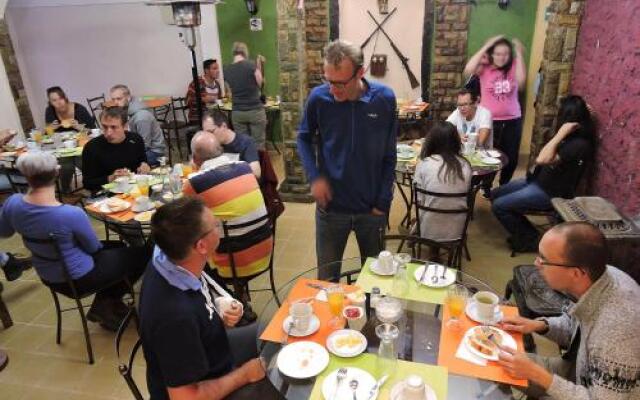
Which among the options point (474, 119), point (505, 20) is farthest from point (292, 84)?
point (505, 20)

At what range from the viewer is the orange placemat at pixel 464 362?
159cm

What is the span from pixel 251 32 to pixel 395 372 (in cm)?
647

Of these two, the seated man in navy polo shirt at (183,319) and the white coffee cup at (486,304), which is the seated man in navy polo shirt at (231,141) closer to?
the seated man in navy polo shirt at (183,319)

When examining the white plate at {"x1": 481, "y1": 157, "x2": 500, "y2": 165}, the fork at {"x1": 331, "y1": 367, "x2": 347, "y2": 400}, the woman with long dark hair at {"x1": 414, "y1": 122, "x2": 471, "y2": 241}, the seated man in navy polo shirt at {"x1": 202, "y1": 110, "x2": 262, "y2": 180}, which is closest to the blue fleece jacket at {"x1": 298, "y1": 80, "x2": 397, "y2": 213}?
the woman with long dark hair at {"x1": 414, "y1": 122, "x2": 471, "y2": 241}

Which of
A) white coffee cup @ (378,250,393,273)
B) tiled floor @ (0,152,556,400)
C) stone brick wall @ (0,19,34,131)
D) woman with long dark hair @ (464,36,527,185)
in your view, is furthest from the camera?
stone brick wall @ (0,19,34,131)

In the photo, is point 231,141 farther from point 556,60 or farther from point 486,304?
point 556,60

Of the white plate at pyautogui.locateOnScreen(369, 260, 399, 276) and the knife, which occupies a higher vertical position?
the white plate at pyautogui.locateOnScreen(369, 260, 399, 276)

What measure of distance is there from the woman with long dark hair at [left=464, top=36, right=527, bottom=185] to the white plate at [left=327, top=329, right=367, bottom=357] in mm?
3903

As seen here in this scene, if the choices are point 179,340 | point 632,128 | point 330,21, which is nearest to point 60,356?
point 179,340

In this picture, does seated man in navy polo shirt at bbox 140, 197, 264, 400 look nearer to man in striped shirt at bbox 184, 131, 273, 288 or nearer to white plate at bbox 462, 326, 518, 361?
white plate at bbox 462, 326, 518, 361

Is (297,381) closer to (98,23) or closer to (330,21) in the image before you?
(330,21)

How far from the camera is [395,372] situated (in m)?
1.63

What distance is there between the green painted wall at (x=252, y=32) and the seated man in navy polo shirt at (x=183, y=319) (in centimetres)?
576

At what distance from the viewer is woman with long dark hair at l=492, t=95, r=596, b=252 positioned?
146 inches
